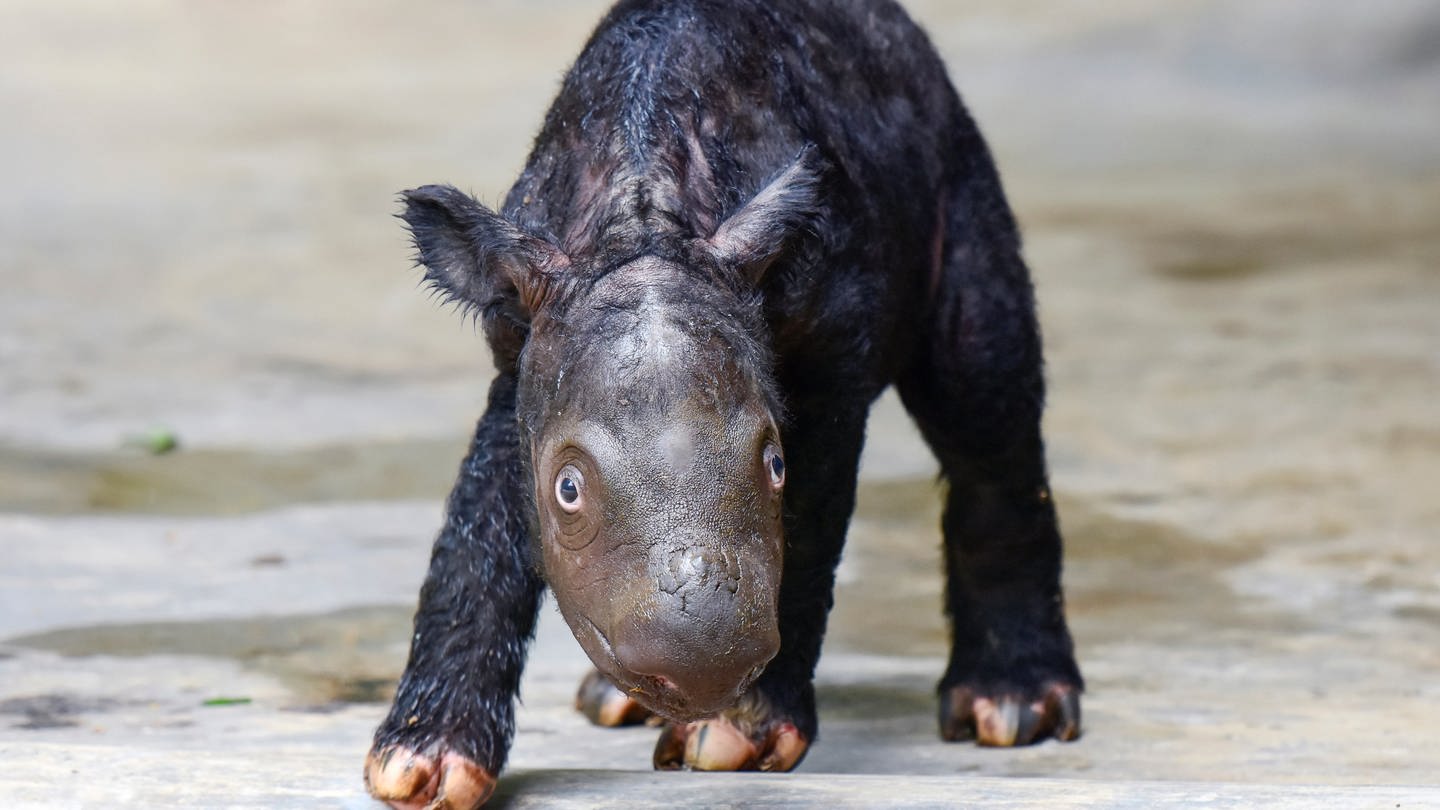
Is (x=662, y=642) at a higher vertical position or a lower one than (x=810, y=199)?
lower

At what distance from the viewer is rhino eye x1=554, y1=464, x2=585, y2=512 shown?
3.75 metres

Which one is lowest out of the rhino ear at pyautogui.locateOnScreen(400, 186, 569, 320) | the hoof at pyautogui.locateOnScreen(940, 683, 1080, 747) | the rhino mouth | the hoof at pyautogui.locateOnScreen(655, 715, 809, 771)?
the hoof at pyautogui.locateOnScreen(655, 715, 809, 771)

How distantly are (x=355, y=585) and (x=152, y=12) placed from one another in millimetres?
13839

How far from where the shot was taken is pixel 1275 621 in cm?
736

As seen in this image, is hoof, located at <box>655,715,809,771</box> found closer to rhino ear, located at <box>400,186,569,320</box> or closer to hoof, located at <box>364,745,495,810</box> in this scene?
hoof, located at <box>364,745,495,810</box>

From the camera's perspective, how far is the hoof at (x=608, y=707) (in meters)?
5.95

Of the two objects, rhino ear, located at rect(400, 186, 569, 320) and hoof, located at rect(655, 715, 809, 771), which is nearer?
rhino ear, located at rect(400, 186, 569, 320)

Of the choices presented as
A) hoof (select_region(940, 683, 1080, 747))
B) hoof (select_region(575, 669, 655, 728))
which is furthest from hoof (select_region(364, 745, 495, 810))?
hoof (select_region(940, 683, 1080, 747))

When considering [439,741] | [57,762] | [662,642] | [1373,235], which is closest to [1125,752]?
[439,741]

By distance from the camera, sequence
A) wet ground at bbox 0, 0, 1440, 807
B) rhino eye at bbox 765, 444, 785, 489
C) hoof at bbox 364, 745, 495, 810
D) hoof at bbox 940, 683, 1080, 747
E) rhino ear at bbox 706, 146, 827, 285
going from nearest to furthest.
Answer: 1. rhino eye at bbox 765, 444, 785, 489
2. rhino ear at bbox 706, 146, 827, 285
3. hoof at bbox 364, 745, 495, 810
4. wet ground at bbox 0, 0, 1440, 807
5. hoof at bbox 940, 683, 1080, 747

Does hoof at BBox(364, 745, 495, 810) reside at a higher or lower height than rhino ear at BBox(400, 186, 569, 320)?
lower

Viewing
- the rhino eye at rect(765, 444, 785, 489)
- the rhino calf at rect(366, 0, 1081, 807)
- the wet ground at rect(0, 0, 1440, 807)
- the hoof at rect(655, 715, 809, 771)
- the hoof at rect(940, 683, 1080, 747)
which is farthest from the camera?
the hoof at rect(940, 683, 1080, 747)

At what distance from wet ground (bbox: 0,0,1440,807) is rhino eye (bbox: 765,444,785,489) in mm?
829

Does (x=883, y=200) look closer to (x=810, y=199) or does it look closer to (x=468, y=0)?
(x=810, y=199)
